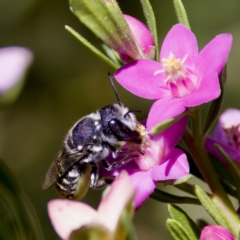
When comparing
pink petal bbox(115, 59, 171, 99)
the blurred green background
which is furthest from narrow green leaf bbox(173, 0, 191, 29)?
the blurred green background

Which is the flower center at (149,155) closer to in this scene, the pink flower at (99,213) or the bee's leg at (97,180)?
the bee's leg at (97,180)

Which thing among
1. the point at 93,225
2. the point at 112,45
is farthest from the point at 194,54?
the point at 93,225

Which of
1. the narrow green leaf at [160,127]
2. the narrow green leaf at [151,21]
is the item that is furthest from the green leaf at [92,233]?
the narrow green leaf at [151,21]

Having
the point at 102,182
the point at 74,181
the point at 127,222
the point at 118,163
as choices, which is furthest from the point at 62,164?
the point at 127,222

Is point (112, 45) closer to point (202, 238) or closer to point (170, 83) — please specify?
point (170, 83)

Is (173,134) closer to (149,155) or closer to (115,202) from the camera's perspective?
(149,155)

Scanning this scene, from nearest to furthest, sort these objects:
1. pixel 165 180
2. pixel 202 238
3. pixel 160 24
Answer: pixel 202 238
pixel 165 180
pixel 160 24
